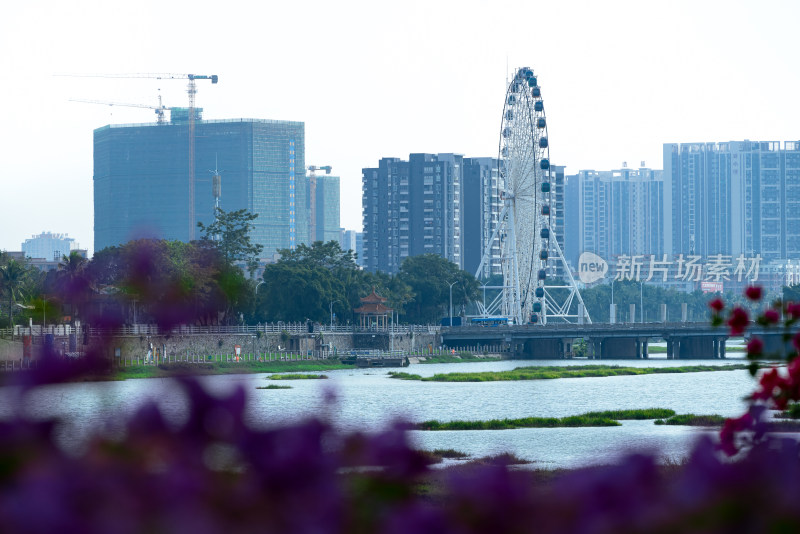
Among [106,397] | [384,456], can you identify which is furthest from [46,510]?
[106,397]

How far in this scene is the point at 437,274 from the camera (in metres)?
174

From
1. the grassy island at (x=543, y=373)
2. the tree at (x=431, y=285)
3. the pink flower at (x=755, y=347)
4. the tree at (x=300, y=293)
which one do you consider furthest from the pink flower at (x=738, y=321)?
the tree at (x=431, y=285)

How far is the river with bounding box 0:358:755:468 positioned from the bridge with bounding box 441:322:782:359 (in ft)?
50.5

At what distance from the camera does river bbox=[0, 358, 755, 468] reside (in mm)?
38250

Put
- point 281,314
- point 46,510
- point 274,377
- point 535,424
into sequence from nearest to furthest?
point 46,510, point 535,424, point 274,377, point 281,314

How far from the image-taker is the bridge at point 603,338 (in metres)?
149

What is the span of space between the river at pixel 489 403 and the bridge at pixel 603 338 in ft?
50.5

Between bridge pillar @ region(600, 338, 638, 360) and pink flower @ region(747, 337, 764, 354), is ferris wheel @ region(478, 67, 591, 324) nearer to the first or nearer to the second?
bridge pillar @ region(600, 338, 638, 360)

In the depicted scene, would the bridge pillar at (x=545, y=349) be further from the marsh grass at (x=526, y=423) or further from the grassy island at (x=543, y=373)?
the marsh grass at (x=526, y=423)

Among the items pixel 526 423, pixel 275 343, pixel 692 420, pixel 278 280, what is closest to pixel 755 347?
pixel 692 420

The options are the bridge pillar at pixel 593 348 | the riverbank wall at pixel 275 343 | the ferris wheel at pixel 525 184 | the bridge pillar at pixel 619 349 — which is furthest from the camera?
the bridge pillar at pixel 619 349

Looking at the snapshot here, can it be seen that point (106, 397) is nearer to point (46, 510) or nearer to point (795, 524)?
point (46, 510)

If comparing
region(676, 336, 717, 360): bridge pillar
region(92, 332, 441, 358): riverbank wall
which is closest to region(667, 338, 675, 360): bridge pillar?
region(676, 336, 717, 360): bridge pillar

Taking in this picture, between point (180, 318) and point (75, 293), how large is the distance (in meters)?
0.64
